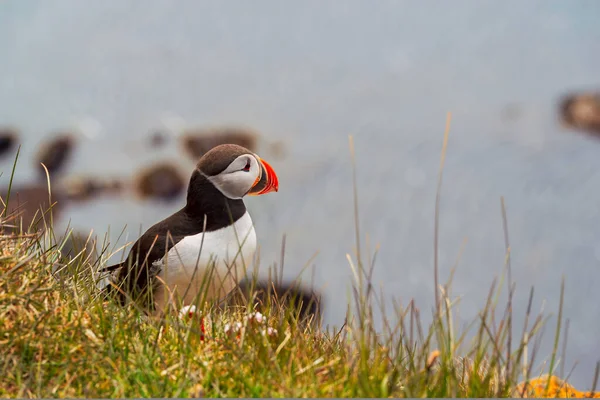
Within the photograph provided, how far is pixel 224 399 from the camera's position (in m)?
2.37

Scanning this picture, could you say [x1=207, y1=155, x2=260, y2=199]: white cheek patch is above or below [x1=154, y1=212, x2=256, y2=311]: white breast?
above

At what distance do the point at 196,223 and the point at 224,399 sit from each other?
53.1 inches

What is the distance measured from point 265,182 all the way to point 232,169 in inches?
8.2

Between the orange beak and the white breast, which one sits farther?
the orange beak

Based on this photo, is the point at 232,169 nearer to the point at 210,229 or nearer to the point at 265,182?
the point at 265,182

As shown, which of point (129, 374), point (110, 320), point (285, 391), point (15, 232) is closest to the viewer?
point (285, 391)

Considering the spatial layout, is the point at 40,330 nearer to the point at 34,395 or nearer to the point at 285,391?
the point at 34,395

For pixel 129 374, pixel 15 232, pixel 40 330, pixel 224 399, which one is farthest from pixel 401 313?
pixel 15 232

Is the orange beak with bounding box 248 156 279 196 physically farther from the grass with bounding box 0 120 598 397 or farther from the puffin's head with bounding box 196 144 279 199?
the grass with bounding box 0 120 598 397

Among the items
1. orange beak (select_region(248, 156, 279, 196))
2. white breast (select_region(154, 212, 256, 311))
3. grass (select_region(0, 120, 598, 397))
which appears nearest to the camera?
grass (select_region(0, 120, 598, 397))

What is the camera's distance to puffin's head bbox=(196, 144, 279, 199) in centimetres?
350

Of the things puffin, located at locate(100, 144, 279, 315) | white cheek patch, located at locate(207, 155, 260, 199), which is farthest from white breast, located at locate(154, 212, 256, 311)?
white cheek patch, located at locate(207, 155, 260, 199)

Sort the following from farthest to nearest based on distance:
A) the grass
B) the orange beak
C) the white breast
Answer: the orange beak
the white breast
the grass

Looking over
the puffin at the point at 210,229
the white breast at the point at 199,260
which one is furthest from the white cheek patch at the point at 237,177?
the white breast at the point at 199,260
